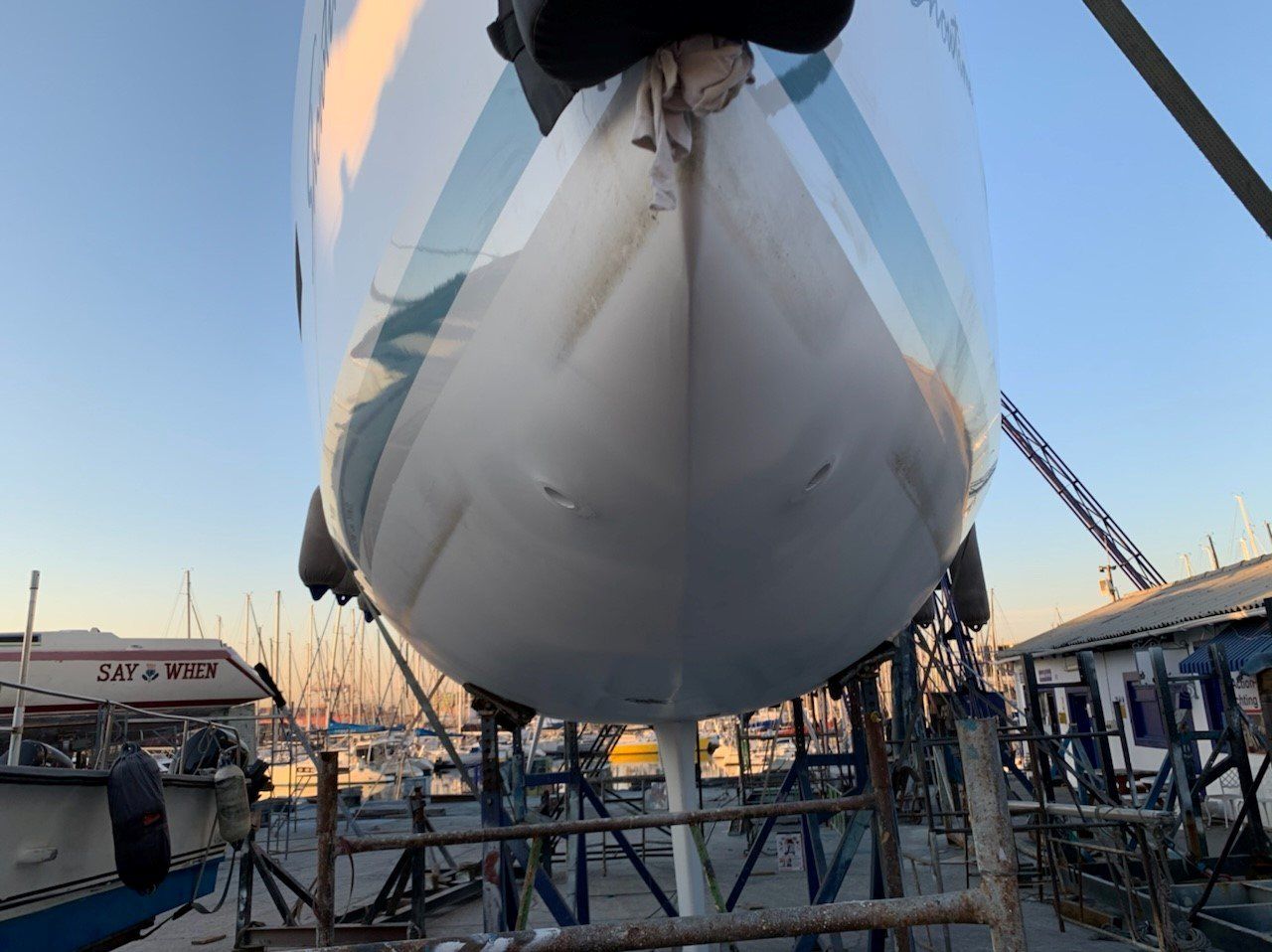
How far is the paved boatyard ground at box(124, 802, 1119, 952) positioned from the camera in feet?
25.4

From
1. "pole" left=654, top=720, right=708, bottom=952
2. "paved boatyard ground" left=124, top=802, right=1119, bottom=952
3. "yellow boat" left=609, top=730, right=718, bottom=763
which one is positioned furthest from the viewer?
"yellow boat" left=609, top=730, right=718, bottom=763

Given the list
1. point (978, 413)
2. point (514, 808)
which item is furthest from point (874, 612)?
point (514, 808)

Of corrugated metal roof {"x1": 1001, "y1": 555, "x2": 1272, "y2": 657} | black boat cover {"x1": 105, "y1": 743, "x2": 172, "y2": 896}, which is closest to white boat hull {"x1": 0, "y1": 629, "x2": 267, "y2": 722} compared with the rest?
black boat cover {"x1": 105, "y1": 743, "x2": 172, "y2": 896}

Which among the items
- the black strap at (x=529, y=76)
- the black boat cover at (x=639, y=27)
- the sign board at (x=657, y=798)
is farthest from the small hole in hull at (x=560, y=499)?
the sign board at (x=657, y=798)

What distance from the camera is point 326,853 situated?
4062 mm

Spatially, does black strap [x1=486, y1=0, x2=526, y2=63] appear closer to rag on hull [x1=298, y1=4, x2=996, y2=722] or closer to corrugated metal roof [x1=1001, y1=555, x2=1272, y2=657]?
rag on hull [x1=298, y1=4, x2=996, y2=722]

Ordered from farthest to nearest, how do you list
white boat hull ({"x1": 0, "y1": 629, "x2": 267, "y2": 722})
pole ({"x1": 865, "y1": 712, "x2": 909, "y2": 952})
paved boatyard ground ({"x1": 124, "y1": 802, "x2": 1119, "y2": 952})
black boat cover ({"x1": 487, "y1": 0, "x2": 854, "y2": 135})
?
1. white boat hull ({"x1": 0, "y1": 629, "x2": 267, "y2": 722})
2. paved boatyard ground ({"x1": 124, "y1": 802, "x2": 1119, "y2": 952})
3. pole ({"x1": 865, "y1": 712, "x2": 909, "y2": 952})
4. black boat cover ({"x1": 487, "y1": 0, "x2": 854, "y2": 135})

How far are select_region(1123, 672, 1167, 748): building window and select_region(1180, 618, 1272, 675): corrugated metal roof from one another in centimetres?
363

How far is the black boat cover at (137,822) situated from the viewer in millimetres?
6555

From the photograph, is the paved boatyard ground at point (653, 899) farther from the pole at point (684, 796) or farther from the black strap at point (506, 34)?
the black strap at point (506, 34)

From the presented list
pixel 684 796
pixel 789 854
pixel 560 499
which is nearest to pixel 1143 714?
pixel 789 854

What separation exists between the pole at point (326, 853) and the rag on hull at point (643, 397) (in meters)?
1.90

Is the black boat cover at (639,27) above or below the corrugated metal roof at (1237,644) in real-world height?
above

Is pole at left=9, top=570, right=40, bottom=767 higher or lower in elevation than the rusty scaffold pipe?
higher
